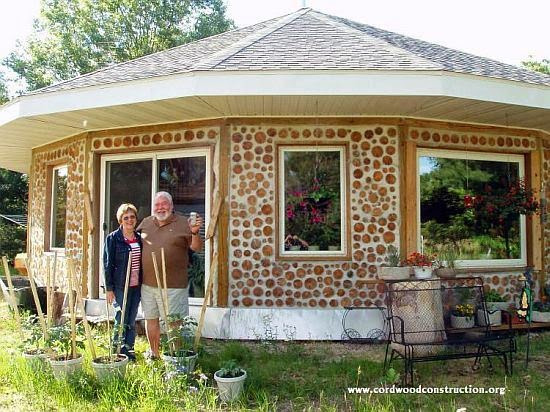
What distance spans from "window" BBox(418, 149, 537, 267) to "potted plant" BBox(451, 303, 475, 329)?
92 cm

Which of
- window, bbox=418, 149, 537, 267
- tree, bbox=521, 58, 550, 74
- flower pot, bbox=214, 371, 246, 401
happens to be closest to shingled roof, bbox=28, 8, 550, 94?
window, bbox=418, 149, 537, 267

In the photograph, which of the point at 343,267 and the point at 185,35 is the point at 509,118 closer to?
the point at 343,267

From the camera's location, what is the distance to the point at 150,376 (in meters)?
3.53

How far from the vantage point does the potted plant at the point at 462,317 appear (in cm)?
514

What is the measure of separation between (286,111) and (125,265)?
2.50m

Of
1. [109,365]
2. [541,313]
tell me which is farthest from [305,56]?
[541,313]

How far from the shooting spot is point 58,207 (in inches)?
312

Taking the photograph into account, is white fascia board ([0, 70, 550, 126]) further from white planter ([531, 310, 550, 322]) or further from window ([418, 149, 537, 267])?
white planter ([531, 310, 550, 322])

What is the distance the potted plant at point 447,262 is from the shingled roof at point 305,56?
78.4 inches

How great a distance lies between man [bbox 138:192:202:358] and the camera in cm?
426

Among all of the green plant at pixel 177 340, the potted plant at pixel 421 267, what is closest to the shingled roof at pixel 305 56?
the potted plant at pixel 421 267

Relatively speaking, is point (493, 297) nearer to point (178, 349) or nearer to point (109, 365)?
point (178, 349)

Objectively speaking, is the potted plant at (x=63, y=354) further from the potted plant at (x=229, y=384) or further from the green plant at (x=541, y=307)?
the green plant at (x=541, y=307)

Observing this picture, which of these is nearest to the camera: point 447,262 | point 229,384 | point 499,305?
point 229,384
